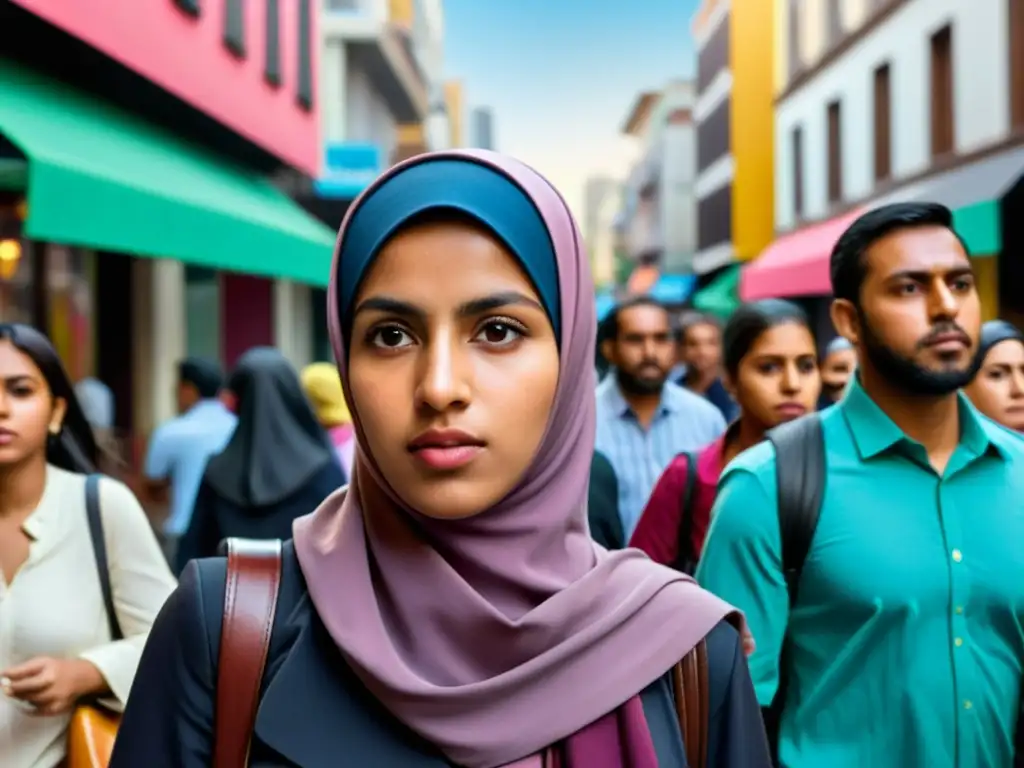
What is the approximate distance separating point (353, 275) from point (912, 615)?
5.01 ft

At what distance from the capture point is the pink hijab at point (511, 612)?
1.74 metres

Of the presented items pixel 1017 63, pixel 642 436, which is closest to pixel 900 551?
pixel 642 436

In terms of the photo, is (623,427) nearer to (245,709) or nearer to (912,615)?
(912,615)

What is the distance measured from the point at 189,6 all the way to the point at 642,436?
27.8ft

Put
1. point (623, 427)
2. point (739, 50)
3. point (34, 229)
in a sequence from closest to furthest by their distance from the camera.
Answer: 1. point (623, 427)
2. point (34, 229)
3. point (739, 50)

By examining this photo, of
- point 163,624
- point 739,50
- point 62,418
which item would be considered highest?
point 739,50

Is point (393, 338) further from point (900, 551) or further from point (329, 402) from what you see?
point (329, 402)

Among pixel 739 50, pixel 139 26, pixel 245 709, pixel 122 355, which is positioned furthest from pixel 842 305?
pixel 739 50

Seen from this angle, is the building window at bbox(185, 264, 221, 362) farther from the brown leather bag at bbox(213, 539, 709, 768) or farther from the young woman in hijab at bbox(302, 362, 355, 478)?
the brown leather bag at bbox(213, 539, 709, 768)

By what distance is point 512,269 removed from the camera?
179 centimetres

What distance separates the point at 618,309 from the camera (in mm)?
6246

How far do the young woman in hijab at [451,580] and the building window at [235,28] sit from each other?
43.0 ft

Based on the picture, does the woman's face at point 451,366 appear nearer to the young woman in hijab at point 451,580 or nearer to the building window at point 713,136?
the young woman in hijab at point 451,580

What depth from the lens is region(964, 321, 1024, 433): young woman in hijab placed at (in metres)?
4.53
